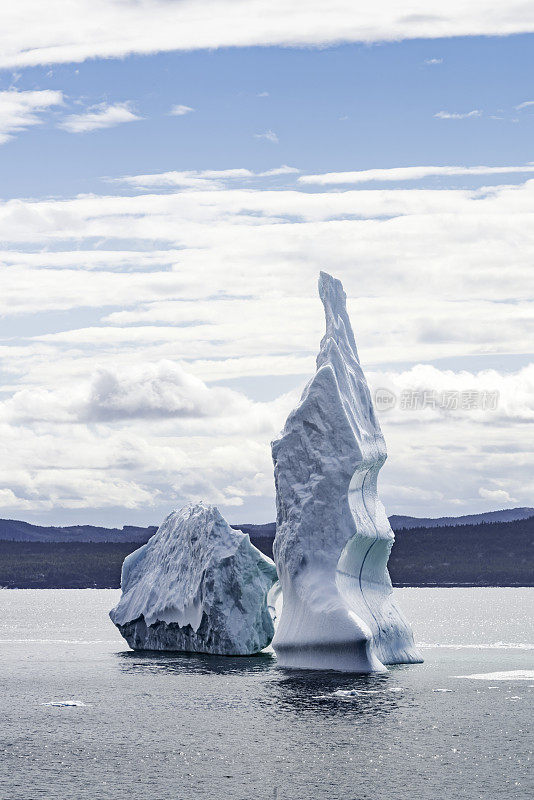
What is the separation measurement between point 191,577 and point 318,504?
8987 millimetres

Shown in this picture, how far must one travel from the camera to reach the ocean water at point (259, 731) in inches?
1060

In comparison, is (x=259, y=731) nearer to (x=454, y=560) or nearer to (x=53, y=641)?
(x=53, y=641)

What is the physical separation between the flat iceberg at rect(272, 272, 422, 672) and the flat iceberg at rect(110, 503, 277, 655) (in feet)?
15.2

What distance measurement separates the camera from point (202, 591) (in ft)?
160

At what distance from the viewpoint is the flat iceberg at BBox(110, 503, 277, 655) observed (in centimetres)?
4903

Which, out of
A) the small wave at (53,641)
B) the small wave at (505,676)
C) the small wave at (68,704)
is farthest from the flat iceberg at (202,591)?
the small wave at (53,641)

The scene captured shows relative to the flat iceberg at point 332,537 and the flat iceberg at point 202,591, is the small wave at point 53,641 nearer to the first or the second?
the flat iceberg at point 202,591

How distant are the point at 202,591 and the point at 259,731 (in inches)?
621

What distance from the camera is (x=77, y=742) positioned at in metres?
32.9

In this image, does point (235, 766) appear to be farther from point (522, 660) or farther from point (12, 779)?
point (522, 660)

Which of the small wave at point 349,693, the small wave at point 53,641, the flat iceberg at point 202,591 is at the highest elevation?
the flat iceberg at point 202,591

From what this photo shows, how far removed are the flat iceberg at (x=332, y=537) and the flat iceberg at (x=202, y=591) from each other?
15.2ft

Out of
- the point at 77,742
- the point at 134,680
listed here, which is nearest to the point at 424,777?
the point at 77,742

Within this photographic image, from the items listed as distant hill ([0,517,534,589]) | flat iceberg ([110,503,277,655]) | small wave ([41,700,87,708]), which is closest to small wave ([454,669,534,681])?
flat iceberg ([110,503,277,655])
